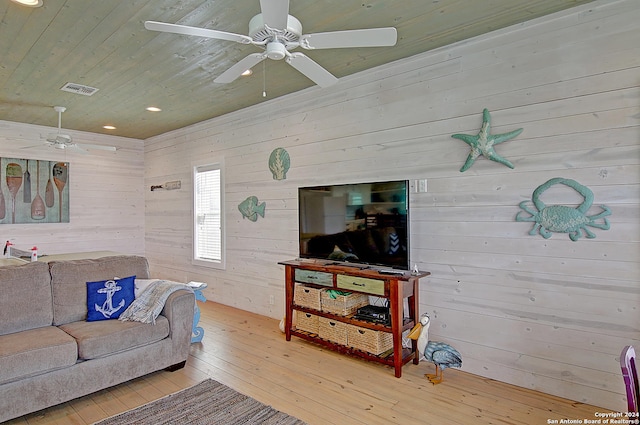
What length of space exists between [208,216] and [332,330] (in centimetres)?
297

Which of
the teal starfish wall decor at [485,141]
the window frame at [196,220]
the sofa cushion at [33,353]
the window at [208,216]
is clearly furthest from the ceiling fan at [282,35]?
the window at [208,216]

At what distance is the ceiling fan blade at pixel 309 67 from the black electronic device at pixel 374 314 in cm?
192

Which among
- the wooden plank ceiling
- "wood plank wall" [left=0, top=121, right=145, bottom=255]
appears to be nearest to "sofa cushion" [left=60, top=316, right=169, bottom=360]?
the wooden plank ceiling

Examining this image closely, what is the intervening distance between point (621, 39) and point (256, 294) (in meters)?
4.32

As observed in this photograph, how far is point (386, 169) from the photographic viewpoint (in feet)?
11.9

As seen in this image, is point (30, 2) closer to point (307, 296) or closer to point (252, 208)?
point (252, 208)

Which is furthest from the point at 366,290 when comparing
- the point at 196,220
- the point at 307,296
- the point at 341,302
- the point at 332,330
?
the point at 196,220

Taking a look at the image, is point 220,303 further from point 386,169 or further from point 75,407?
point 386,169

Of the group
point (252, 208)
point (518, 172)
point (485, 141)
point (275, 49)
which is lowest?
point (252, 208)

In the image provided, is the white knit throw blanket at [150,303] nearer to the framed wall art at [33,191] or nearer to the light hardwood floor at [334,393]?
the light hardwood floor at [334,393]

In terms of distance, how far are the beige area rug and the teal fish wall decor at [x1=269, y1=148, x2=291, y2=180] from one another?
8.19ft

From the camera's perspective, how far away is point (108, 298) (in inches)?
127

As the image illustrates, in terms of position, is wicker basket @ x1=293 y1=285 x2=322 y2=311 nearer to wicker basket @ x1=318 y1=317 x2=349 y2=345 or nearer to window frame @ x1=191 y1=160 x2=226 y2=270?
wicker basket @ x1=318 y1=317 x2=349 y2=345

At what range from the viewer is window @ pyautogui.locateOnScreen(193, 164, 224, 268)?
5.49 m
